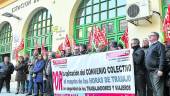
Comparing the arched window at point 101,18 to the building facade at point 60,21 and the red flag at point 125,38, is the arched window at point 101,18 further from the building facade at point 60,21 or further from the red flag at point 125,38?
the red flag at point 125,38

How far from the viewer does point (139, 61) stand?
7164 mm

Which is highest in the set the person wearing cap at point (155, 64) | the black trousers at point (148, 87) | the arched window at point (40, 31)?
the arched window at point (40, 31)

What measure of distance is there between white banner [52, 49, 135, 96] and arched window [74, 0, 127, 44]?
16.0 feet

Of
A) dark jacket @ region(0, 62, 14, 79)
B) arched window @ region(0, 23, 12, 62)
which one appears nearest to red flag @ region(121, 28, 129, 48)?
dark jacket @ region(0, 62, 14, 79)

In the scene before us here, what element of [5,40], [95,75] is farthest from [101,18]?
[5,40]

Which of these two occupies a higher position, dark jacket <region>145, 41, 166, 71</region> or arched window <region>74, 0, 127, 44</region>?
arched window <region>74, 0, 127, 44</region>

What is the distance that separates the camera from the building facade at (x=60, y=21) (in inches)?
483

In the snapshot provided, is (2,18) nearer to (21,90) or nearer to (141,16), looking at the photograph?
(21,90)

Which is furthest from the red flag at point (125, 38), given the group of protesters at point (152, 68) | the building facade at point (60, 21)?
the group of protesters at point (152, 68)

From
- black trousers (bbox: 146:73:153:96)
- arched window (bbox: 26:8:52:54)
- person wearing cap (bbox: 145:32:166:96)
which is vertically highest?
arched window (bbox: 26:8:52:54)

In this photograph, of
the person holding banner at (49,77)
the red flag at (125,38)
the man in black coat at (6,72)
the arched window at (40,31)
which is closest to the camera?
the person holding banner at (49,77)

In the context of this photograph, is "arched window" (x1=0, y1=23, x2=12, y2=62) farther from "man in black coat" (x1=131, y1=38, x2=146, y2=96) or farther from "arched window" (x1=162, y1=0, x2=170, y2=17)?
"man in black coat" (x1=131, y1=38, x2=146, y2=96)

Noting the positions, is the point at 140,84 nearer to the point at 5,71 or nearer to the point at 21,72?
the point at 21,72

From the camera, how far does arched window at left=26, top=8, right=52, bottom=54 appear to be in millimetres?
17484
